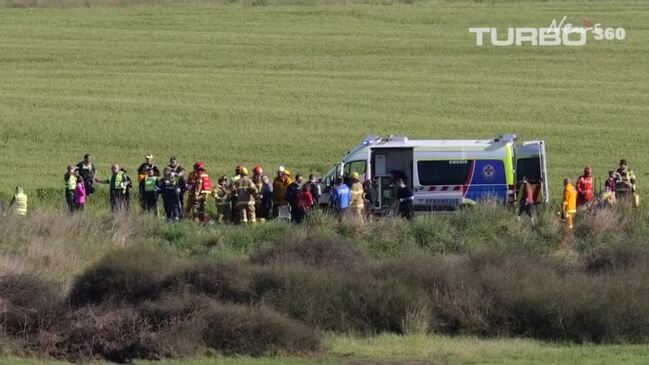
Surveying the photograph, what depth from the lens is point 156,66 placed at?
5372 centimetres

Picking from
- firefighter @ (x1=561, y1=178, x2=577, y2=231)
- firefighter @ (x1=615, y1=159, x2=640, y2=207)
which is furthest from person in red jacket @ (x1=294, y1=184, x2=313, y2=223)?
firefighter @ (x1=615, y1=159, x2=640, y2=207)

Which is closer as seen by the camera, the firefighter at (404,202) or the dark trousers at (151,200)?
the firefighter at (404,202)

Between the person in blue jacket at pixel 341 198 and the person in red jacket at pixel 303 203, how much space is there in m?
0.52

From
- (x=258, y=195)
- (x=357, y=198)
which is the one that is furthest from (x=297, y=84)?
(x=357, y=198)

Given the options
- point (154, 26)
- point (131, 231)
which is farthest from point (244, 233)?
point (154, 26)

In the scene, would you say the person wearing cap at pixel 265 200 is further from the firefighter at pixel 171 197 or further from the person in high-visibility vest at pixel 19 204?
the person in high-visibility vest at pixel 19 204

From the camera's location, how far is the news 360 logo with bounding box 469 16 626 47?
58594 millimetres

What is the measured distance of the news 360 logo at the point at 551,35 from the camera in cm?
5859

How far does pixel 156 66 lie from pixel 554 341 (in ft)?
115

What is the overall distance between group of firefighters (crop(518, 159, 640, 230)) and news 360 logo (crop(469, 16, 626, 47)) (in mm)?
26726

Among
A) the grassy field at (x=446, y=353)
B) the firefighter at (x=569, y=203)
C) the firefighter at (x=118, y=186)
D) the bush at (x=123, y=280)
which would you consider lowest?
the grassy field at (x=446, y=353)

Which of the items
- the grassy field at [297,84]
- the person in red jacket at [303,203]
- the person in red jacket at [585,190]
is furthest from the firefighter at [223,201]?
the person in red jacket at [585,190]

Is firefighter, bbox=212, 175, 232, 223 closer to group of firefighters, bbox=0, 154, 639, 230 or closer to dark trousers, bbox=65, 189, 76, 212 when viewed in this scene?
group of firefighters, bbox=0, 154, 639, 230

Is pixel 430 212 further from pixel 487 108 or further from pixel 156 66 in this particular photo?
pixel 156 66
